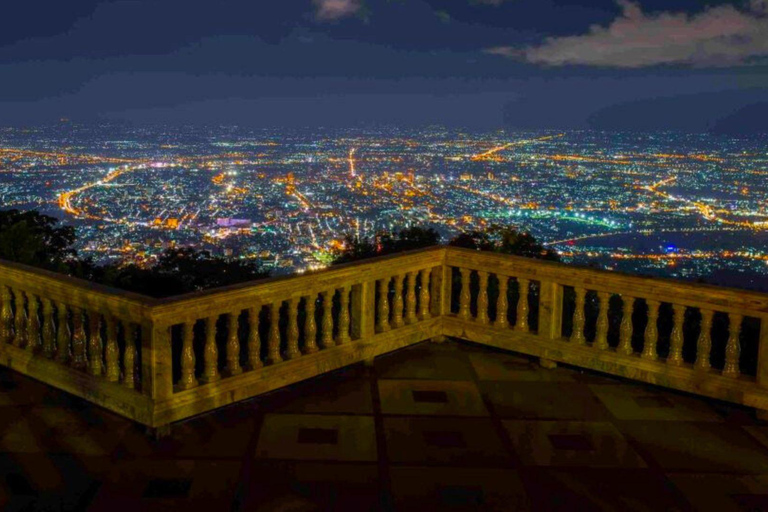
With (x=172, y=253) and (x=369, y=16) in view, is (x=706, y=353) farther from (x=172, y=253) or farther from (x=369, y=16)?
(x=369, y=16)

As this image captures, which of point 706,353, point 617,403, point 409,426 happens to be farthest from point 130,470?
point 706,353

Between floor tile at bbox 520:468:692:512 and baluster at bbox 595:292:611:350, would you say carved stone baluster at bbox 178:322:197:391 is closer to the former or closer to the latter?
floor tile at bbox 520:468:692:512

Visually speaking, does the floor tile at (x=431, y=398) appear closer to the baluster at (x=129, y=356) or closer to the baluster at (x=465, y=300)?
the baluster at (x=465, y=300)

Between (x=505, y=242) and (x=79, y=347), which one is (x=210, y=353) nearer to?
(x=79, y=347)

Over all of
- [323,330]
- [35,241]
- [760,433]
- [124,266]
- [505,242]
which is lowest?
[124,266]

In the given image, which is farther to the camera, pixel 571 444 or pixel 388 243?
pixel 388 243

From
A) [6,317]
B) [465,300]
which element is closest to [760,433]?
[465,300]

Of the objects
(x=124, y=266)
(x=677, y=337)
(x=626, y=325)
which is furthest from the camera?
(x=124, y=266)

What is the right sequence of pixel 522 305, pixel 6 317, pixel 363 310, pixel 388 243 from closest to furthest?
pixel 6 317, pixel 363 310, pixel 522 305, pixel 388 243
